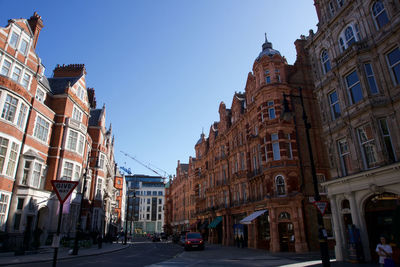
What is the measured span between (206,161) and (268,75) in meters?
25.6

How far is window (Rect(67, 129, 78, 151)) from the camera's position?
29.2 meters

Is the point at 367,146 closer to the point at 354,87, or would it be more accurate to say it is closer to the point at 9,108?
the point at 354,87

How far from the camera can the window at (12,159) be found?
21.5 m

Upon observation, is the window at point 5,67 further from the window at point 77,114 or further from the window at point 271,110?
the window at point 271,110

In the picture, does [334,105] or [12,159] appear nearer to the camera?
[334,105]

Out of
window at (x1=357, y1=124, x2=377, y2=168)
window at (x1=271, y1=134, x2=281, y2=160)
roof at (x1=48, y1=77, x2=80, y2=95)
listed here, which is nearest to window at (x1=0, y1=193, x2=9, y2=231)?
roof at (x1=48, y1=77, x2=80, y2=95)

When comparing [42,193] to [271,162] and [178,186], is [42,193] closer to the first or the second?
[271,162]

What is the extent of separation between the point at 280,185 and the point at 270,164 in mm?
2212

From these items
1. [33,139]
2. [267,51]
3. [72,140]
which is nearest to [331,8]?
[267,51]

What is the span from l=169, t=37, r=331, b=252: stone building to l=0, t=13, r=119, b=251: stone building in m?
17.6

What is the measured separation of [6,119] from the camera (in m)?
21.2

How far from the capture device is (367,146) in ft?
47.4

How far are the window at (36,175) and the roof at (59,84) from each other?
945cm

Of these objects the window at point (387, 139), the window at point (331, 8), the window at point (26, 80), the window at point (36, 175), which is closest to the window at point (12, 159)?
the window at point (36, 175)
